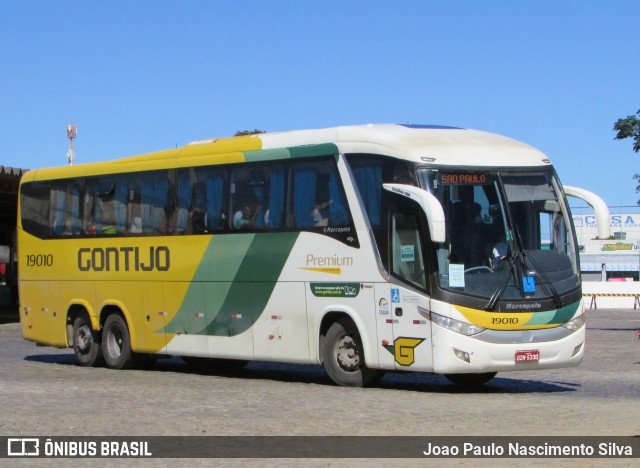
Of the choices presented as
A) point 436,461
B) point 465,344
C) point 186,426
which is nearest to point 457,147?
point 465,344

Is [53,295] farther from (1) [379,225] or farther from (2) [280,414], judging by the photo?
(2) [280,414]

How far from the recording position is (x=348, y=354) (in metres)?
18.3

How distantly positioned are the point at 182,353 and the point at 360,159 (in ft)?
17.0

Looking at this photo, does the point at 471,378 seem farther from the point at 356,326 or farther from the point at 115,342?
the point at 115,342

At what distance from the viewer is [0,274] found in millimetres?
67812

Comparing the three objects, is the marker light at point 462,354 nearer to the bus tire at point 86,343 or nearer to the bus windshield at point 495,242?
the bus windshield at point 495,242

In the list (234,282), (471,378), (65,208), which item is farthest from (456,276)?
(65,208)

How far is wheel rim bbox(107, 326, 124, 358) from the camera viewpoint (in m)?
23.0

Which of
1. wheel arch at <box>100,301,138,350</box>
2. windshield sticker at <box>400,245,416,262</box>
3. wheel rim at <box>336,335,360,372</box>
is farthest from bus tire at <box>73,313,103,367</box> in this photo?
windshield sticker at <box>400,245,416,262</box>

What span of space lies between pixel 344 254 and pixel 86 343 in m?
7.22

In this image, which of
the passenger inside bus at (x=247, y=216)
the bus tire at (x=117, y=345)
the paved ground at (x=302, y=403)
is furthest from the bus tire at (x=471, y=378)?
the bus tire at (x=117, y=345)

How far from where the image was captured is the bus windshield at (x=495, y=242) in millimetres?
16906

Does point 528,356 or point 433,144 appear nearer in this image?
point 528,356

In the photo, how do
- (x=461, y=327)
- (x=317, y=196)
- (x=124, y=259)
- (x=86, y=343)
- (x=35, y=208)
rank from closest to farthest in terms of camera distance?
(x=461, y=327)
(x=317, y=196)
(x=124, y=259)
(x=86, y=343)
(x=35, y=208)
